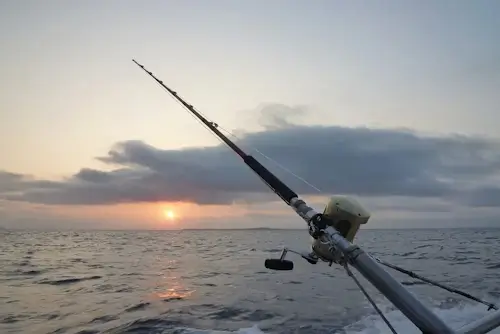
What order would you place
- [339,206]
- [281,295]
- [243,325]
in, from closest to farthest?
[339,206]
[243,325]
[281,295]

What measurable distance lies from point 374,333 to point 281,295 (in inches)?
227

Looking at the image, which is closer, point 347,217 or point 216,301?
point 347,217

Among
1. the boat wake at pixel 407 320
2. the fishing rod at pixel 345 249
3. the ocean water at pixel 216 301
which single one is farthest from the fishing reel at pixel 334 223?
the ocean water at pixel 216 301

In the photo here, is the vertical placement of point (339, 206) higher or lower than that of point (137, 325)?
higher

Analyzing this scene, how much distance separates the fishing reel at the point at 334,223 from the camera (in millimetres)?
3891

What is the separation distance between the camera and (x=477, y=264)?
25.5 meters

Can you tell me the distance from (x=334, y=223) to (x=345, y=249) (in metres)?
0.56

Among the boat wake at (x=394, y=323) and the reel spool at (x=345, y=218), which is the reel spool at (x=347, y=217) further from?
the boat wake at (x=394, y=323)

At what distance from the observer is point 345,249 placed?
349cm

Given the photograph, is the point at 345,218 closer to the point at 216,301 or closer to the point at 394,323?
the point at 394,323

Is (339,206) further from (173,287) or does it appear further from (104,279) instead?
(104,279)

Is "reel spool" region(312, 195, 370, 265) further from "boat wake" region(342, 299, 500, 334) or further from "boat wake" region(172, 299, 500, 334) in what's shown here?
"boat wake" region(172, 299, 500, 334)

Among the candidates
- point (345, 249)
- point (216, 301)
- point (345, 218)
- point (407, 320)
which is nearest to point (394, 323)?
point (407, 320)

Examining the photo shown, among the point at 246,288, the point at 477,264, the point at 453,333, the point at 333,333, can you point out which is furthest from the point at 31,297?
the point at 477,264
